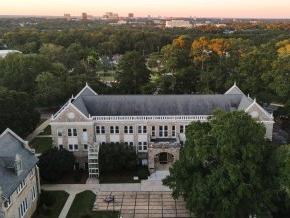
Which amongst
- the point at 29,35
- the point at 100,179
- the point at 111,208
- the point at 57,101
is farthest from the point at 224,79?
the point at 29,35

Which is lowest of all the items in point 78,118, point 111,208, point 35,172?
point 111,208

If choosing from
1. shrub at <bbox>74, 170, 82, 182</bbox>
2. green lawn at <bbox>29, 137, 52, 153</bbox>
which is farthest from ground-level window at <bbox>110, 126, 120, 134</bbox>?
green lawn at <bbox>29, 137, 52, 153</bbox>

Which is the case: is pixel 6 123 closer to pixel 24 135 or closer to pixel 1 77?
pixel 24 135

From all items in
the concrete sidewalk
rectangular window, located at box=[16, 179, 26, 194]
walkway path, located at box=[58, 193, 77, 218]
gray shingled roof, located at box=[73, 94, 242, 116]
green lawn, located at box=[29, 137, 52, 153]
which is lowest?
walkway path, located at box=[58, 193, 77, 218]

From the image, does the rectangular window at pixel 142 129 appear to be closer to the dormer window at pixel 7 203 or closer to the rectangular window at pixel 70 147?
the rectangular window at pixel 70 147

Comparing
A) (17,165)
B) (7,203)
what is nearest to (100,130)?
(17,165)

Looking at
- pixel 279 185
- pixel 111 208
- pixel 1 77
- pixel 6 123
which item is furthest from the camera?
pixel 1 77

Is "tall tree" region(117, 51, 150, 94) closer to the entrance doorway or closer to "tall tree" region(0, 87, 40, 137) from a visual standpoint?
"tall tree" region(0, 87, 40, 137)
